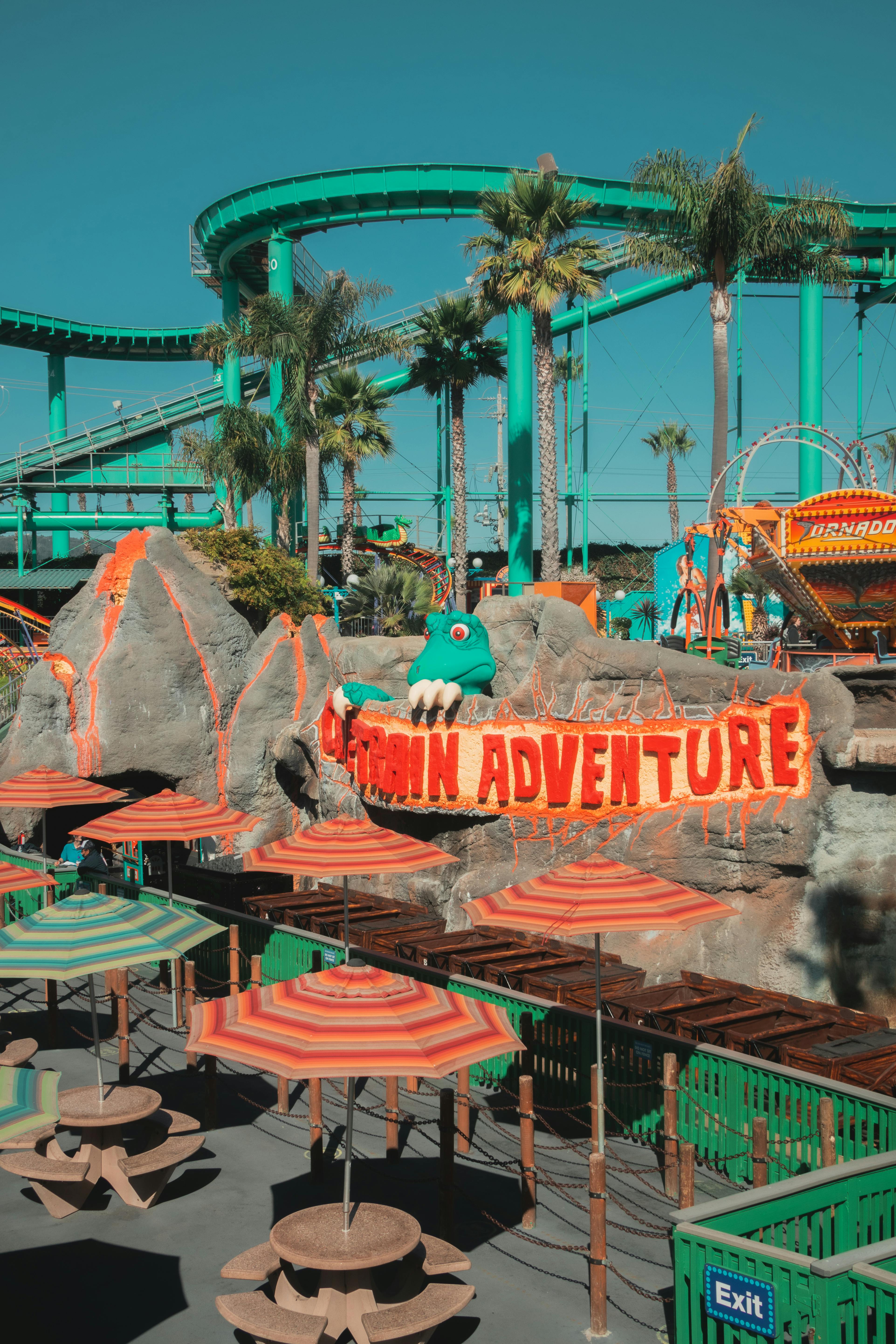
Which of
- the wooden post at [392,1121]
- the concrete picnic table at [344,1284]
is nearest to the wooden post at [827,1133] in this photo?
the concrete picnic table at [344,1284]

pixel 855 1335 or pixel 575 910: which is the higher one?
pixel 575 910

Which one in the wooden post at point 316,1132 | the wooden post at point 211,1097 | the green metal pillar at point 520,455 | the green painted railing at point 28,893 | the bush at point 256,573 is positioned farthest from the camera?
the green metal pillar at point 520,455

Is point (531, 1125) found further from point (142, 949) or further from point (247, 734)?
point (247, 734)

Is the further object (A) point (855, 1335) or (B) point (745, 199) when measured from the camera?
(B) point (745, 199)

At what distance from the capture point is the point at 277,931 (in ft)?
40.0

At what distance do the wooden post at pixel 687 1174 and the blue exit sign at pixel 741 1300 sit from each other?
1972 millimetres

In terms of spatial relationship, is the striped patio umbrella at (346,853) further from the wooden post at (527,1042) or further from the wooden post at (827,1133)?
the wooden post at (827,1133)

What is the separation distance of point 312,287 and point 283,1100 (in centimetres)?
3941

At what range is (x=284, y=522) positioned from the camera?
114 feet

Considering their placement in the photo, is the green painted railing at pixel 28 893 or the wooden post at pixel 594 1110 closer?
the wooden post at pixel 594 1110

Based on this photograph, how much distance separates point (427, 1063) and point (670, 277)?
43.4 meters

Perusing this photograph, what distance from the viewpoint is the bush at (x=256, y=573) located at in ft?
87.2

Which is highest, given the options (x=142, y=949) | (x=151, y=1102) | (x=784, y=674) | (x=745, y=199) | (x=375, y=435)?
(x=745, y=199)

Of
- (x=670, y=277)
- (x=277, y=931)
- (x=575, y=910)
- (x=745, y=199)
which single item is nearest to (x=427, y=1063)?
(x=575, y=910)
